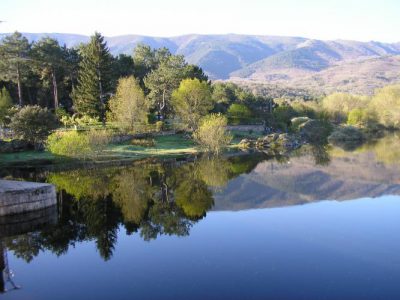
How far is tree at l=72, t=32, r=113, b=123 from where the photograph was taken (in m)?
77.4

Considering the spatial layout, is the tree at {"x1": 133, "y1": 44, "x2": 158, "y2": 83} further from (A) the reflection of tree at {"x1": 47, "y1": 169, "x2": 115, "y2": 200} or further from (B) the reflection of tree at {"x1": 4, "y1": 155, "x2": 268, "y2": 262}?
(A) the reflection of tree at {"x1": 47, "y1": 169, "x2": 115, "y2": 200}

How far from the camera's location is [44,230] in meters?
29.7

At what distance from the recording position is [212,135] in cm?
6731

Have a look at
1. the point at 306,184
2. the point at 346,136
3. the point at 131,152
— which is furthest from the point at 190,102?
the point at 346,136

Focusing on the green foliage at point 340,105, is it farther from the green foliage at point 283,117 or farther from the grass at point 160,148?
the grass at point 160,148

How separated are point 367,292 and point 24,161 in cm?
4446

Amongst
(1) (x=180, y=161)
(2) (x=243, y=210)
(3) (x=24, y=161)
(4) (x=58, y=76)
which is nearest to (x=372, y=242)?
(2) (x=243, y=210)

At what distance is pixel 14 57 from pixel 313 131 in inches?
2413

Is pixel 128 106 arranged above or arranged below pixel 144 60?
below

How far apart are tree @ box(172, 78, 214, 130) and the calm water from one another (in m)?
24.4

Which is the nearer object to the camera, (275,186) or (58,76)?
(275,186)

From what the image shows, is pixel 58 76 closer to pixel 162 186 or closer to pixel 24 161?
pixel 24 161

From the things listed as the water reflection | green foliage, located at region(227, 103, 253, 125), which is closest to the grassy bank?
the water reflection

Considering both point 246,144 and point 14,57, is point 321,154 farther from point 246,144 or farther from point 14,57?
point 14,57
